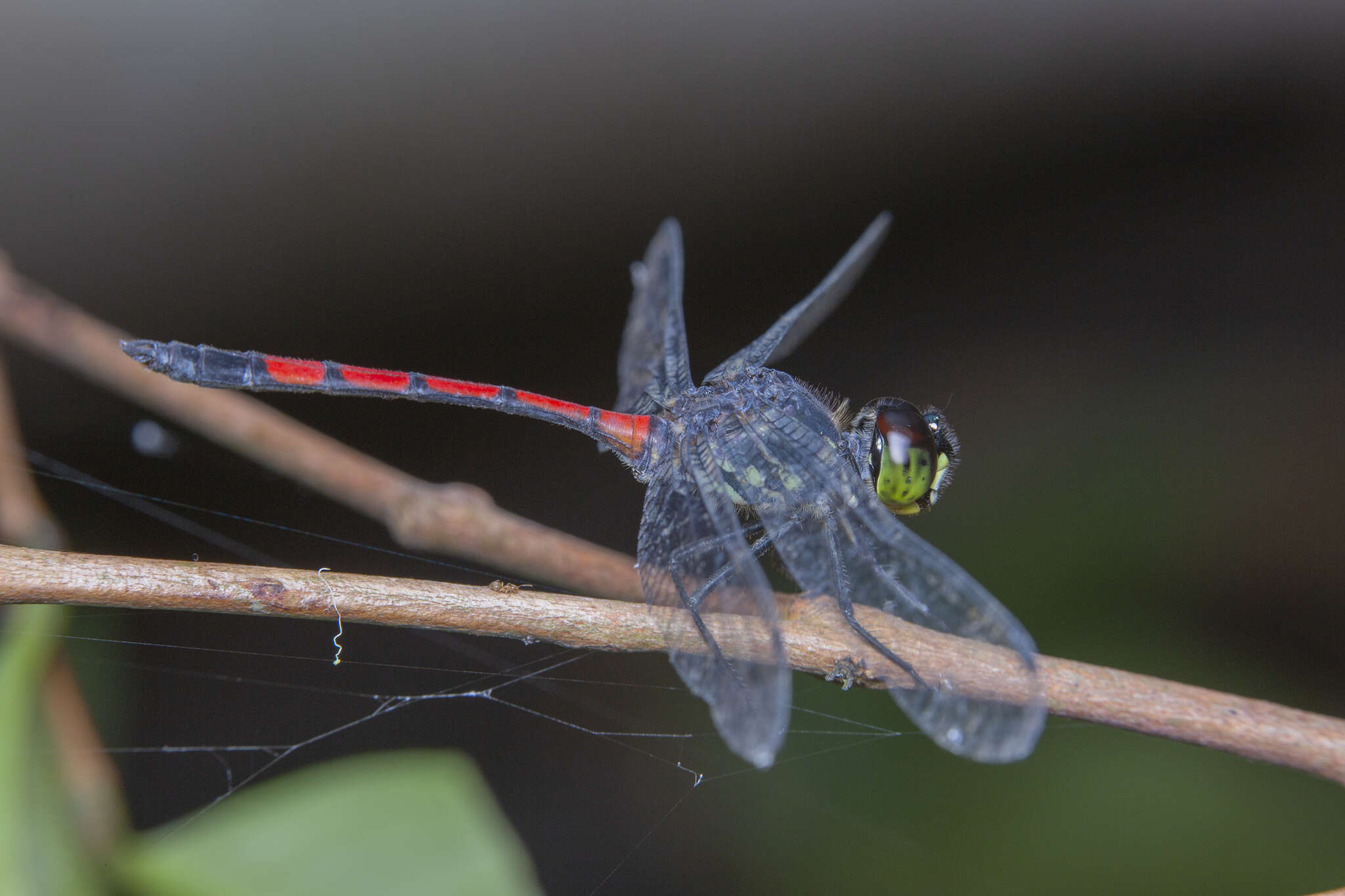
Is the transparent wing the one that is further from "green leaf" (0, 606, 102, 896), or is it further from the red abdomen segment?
"green leaf" (0, 606, 102, 896)

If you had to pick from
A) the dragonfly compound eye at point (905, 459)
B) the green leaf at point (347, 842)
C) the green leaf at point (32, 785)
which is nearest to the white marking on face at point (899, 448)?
the dragonfly compound eye at point (905, 459)

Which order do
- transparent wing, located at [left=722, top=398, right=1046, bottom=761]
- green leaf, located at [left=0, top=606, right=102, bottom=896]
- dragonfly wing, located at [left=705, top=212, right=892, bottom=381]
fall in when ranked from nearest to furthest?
1. green leaf, located at [left=0, top=606, right=102, bottom=896]
2. transparent wing, located at [left=722, top=398, right=1046, bottom=761]
3. dragonfly wing, located at [left=705, top=212, right=892, bottom=381]

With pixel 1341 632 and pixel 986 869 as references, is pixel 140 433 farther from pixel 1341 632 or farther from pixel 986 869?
pixel 1341 632

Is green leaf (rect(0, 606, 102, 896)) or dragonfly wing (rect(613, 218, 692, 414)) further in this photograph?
dragonfly wing (rect(613, 218, 692, 414))

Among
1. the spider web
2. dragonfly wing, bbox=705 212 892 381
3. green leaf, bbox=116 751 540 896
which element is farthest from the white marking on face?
green leaf, bbox=116 751 540 896

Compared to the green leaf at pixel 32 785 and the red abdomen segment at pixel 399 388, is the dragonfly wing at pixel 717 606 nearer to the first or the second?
the red abdomen segment at pixel 399 388

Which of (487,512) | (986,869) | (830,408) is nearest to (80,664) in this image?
(487,512)

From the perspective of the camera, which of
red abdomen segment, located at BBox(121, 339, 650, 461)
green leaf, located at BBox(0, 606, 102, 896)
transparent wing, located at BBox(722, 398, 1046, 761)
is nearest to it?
green leaf, located at BBox(0, 606, 102, 896)

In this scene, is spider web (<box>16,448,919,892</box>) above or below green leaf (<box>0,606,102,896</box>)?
below
